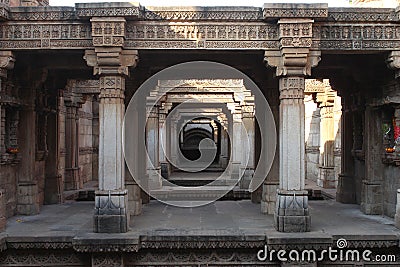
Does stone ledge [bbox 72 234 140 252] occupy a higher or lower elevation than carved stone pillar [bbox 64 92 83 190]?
lower

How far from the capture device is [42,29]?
8.07m

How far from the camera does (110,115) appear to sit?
7.93 m

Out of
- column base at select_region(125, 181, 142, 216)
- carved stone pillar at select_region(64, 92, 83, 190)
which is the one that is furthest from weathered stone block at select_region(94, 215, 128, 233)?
carved stone pillar at select_region(64, 92, 83, 190)

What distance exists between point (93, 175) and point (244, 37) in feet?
42.4

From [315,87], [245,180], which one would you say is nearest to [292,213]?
[245,180]

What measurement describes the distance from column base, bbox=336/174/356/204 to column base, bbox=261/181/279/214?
2.56 m

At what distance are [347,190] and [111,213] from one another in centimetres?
645

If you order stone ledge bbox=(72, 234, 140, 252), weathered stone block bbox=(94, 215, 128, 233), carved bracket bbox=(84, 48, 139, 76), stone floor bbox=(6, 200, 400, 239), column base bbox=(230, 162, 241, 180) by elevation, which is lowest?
stone ledge bbox=(72, 234, 140, 252)

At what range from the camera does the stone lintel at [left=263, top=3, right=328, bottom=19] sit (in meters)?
7.76

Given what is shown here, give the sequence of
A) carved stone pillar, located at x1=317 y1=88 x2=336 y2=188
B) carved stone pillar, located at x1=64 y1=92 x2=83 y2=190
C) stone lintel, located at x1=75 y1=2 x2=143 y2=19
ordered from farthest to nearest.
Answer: carved stone pillar, located at x1=317 y1=88 x2=336 y2=188 < carved stone pillar, located at x1=64 y1=92 x2=83 y2=190 < stone lintel, located at x1=75 y1=2 x2=143 y2=19

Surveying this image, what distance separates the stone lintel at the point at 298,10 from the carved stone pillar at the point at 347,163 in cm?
424

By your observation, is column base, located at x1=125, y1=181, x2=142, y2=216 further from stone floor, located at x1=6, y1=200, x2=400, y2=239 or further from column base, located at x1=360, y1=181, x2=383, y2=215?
column base, located at x1=360, y1=181, x2=383, y2=215

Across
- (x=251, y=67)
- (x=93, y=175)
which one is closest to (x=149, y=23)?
(x=251, y=67)

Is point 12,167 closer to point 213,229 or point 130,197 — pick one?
point 130,197
